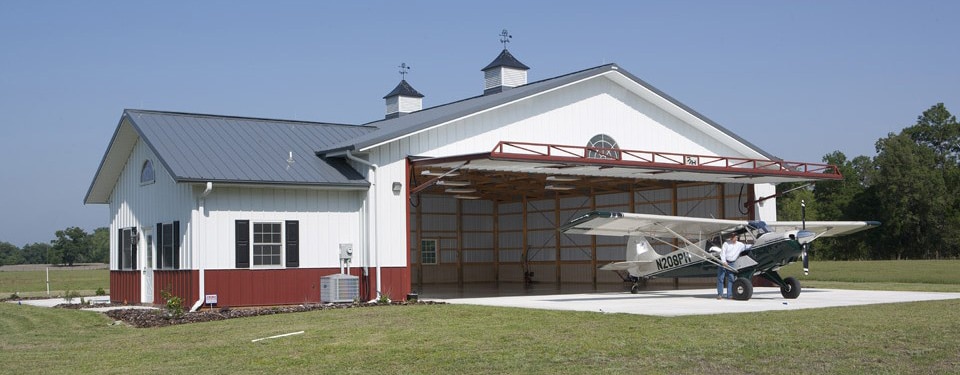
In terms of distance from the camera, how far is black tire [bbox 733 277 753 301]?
21000 millimetres

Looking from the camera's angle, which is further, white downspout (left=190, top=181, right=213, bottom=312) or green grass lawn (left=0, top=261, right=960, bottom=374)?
white downspout (left=190, top=181, right=213, bottom=312)

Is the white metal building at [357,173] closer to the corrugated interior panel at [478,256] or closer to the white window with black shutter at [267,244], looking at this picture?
the white window with black shutter at [267,244]

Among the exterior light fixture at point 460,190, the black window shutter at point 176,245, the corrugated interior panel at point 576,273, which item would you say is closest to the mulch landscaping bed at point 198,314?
the black window shutter at point 176,245

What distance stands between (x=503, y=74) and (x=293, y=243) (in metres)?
11.4

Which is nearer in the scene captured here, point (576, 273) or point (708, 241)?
point (708, 241)

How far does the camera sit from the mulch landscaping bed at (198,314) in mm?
18062

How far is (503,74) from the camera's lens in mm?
31391

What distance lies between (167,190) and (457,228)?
16.8 m

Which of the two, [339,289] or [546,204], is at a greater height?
[546,204]

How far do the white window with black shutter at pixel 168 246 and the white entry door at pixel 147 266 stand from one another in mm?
849

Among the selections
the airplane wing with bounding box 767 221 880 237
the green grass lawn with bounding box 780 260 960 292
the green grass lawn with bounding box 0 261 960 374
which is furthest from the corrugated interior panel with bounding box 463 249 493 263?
the green grass lawn with bounding box 0 261 960 374

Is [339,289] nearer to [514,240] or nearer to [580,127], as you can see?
[580,127]

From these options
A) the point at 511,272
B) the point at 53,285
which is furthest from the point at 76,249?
the point at 511,272

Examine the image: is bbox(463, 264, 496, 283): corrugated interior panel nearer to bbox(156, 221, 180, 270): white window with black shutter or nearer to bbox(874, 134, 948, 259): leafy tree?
bbox(156, 221, 180, 270): white window with black shutter
